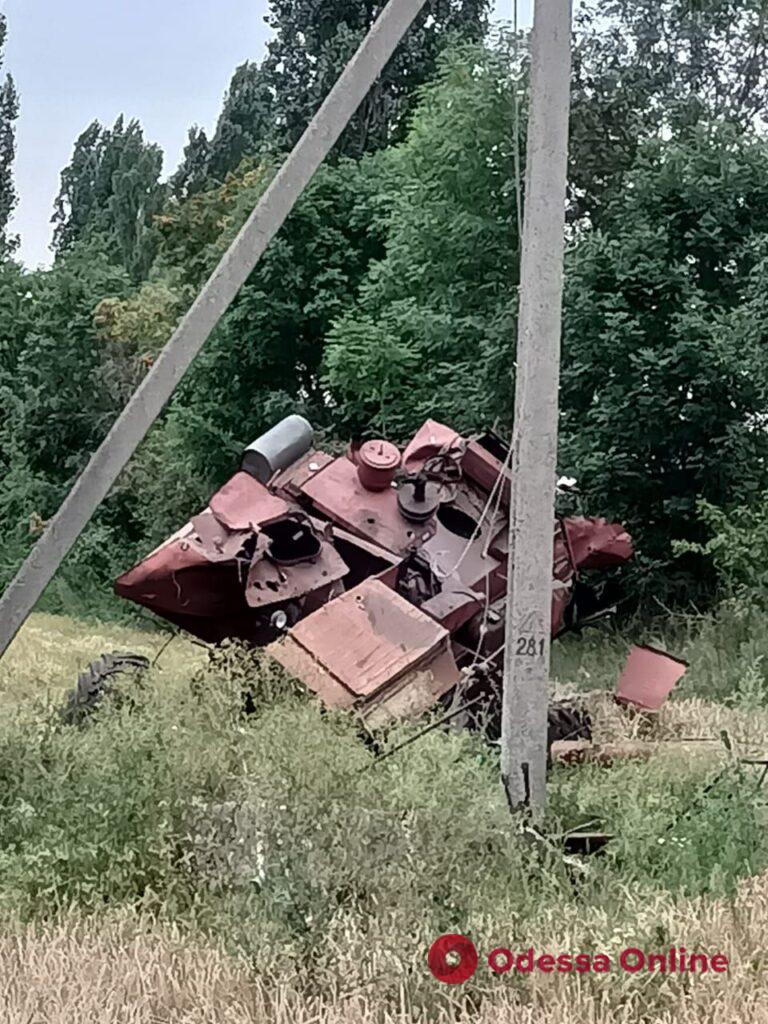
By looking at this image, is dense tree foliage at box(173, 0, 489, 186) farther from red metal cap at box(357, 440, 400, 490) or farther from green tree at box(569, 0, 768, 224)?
red metal cap at box(357, 440, 400, 490)

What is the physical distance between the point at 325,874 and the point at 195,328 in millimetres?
2701

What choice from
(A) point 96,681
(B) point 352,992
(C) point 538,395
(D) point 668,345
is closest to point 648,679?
(A) point 96,681

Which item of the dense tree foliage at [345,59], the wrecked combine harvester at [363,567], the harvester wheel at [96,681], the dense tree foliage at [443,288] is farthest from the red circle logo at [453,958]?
the dense tree foliage at [345,59]

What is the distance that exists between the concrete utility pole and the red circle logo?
4.50ft

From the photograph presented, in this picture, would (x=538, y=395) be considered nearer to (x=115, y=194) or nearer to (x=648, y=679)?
(x=648, y=679)

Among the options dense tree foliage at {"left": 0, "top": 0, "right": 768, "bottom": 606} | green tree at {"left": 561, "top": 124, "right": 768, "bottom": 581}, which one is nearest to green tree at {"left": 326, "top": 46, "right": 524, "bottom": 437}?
dense tree foliage at {"left": 0, "top": 0, "right": 768, "bottom": 606}

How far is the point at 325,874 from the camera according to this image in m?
4.22

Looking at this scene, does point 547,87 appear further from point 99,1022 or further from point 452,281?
point 452,281

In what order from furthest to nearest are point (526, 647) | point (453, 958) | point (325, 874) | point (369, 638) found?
point (369, 638) < point (526, 647) < point (325, 874) < point (453, 958)

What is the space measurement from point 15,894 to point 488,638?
435cm

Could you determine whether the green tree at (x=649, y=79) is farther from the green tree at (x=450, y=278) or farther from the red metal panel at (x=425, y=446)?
the red metal panel at (x=425, y=446)

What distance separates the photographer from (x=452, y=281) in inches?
757

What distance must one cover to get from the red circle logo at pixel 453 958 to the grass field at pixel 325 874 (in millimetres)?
34

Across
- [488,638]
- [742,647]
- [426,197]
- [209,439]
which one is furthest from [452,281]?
[488,638]
